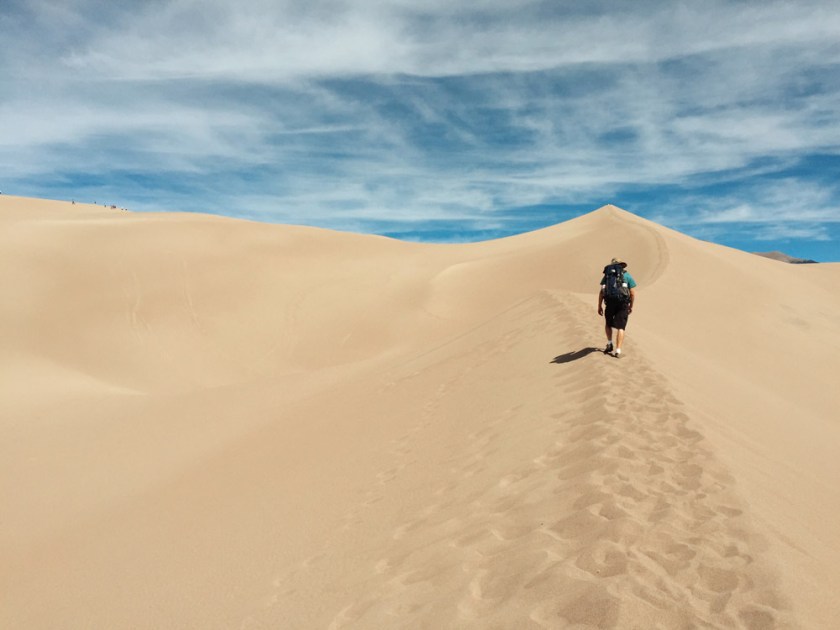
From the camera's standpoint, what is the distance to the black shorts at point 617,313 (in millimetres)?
8586

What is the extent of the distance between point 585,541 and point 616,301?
218 inches

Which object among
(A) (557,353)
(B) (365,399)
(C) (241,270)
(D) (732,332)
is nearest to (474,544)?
(A) (557,353)

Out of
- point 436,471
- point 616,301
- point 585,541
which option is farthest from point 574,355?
point 585,541

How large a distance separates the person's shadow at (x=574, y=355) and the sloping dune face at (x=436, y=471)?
0.16ft

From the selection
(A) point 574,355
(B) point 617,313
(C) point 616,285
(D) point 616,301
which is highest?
(C) point 616,285

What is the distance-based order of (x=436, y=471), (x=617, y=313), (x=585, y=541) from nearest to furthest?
(x=585, y=541)
(x=436, y=471)
(x=617, y=313)

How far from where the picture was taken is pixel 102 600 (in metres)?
5.23

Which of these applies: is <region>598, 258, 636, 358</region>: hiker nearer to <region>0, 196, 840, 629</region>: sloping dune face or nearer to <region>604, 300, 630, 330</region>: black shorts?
<region>604, 300, 630, 330</region>: black shorts

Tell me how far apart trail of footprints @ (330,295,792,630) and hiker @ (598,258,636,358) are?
2339 millimetres

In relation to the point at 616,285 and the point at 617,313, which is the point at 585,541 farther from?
the point at 616,285

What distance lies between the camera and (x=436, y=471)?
6172 mm

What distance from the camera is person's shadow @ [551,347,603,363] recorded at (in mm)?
8634

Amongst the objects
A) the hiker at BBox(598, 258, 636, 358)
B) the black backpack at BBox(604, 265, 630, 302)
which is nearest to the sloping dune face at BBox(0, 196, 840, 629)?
the hiker at BBox(598, 258, 636, 358)

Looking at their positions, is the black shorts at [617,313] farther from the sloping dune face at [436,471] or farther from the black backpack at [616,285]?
the sloping dune face at [436,471]
